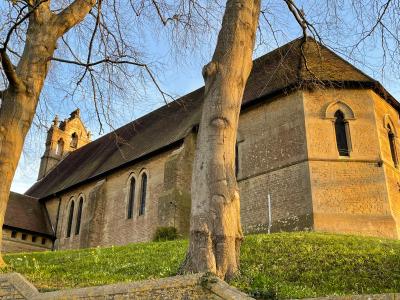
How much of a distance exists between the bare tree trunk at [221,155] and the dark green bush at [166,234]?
1144 cm

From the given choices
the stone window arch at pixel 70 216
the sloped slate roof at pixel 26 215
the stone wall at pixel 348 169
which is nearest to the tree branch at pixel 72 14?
the stone wall at pixel 348 169

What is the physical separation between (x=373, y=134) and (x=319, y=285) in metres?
10.8

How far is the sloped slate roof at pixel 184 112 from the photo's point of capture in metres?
17.3

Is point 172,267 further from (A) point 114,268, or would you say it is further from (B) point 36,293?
(B) point 36,293

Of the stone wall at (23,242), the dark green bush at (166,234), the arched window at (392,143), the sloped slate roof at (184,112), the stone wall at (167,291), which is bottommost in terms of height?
the stone wall at (167,291)

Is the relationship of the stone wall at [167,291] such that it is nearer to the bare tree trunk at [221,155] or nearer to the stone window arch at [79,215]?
the bare tree trunk at [221,155]

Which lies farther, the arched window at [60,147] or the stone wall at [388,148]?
the arched window at [60,147]

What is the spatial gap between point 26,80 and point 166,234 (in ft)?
34.3

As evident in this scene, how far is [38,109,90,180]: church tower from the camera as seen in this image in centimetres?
3869

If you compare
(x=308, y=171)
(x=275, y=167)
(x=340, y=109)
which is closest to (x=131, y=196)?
(x=275, y=167)

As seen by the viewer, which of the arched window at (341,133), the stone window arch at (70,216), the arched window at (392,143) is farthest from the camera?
the stone window arch at (70,216)

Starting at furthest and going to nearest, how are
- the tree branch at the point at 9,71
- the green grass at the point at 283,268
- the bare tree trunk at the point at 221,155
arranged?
the tree branch at the point at 9,71 → the green grass at the point at 283,268 → the bare tree trunk at the point at 221,155

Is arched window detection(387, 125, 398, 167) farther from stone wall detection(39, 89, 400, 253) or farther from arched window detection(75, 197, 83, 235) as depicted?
arched window detection(75, 197, 83, 235)

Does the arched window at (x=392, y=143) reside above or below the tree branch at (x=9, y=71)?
above
